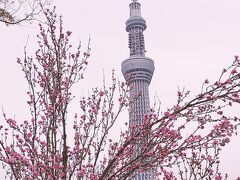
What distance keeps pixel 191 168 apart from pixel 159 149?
349 centimetres

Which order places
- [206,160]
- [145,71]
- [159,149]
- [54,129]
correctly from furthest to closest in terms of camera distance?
[145,71], [206,160], [54,129], [159,149]

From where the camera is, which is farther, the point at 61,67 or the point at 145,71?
the point at 145,71

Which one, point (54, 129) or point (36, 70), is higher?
point (36, 70)

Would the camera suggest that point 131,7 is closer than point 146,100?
No

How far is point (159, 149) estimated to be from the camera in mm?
4602

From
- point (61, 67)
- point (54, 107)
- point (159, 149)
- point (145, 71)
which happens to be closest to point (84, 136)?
point (54, 107)

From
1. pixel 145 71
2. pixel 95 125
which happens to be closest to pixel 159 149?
pixel 95 125

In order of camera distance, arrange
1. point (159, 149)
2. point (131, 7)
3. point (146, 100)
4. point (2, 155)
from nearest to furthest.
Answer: point (159, 149), point (2, 155), point (146, 100), point (131, 7)

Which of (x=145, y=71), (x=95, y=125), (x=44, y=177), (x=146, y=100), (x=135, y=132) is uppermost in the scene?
(x=145, y=71)

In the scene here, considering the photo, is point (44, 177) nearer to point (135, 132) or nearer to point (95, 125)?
point (95, 125)

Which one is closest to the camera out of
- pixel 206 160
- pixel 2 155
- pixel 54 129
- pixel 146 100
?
pixel 2 155

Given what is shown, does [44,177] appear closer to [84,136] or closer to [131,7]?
[84,136]

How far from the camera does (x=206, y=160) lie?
7.57m

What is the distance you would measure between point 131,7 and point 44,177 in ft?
377
